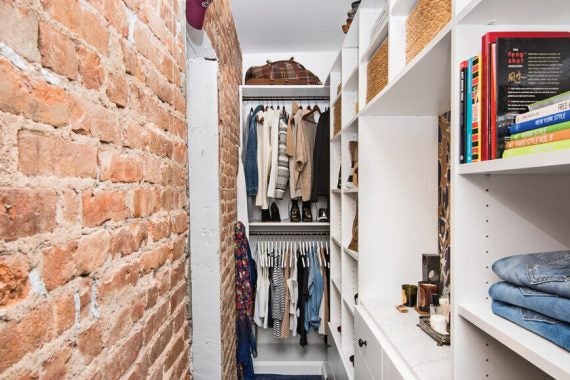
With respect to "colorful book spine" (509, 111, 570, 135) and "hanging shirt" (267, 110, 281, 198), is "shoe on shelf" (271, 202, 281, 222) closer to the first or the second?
"hanging shirt" (267, 110, 281, 198)

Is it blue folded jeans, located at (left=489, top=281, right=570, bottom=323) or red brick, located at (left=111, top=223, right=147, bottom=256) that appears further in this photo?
red brick, located at (left=111, top=223, right=147, bottom=256)

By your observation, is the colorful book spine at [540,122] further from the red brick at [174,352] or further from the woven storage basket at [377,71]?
the red brick at [174,352]

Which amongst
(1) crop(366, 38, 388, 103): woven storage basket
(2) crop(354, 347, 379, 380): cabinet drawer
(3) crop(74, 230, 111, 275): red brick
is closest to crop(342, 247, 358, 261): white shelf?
(2) crop(354, 347, 379, 380): cabinet drawer

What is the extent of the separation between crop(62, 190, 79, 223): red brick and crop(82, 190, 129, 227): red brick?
0.02 metres

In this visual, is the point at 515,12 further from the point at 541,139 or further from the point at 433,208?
the point at 433,208

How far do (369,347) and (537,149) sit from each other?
1.12 m

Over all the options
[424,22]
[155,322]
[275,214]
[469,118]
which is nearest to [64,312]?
[155,322]

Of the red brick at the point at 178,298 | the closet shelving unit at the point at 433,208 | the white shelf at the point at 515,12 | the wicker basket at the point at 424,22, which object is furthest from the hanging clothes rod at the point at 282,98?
the white shelf at the point at 515,12

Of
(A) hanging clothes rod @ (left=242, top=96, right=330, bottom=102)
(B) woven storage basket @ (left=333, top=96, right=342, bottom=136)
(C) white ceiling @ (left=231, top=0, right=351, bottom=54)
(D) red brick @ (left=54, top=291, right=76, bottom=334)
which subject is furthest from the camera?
(A) hanging clothes rod @ (left=242, top=96, right=330, bottom=102)

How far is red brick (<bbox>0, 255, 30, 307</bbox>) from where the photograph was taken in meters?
0.44

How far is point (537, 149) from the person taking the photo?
25.5 inches

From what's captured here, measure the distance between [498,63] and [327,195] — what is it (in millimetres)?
2168

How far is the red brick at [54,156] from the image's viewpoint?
0.48 meters

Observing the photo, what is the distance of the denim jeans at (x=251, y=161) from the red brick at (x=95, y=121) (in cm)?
212
